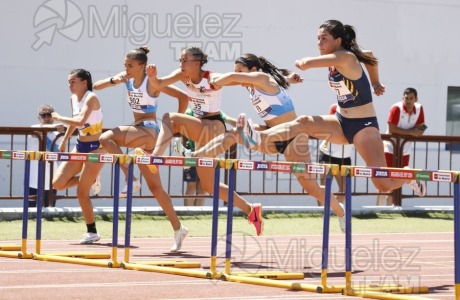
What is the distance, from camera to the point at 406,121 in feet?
58.4

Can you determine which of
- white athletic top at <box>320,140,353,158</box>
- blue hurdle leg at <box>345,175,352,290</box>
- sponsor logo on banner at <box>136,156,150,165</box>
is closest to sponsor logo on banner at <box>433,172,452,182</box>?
blue hurdle leg at <box>345,175,352,290</box>

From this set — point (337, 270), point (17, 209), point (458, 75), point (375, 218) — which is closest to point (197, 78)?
point (337, 270)

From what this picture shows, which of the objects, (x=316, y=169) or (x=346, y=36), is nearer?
(x=316, y=169)

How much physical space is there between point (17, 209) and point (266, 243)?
155 inches

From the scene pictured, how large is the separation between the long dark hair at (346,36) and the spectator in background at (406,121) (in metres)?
7.33

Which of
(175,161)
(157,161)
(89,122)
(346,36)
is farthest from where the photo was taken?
(89,122)

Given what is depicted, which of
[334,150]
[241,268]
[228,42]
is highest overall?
[228,42]

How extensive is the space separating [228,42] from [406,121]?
3.35m

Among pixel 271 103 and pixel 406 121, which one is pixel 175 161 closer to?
pixel 271 103

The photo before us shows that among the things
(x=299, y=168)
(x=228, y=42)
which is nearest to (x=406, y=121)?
(x=228, y=42)

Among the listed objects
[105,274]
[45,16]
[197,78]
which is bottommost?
[105,274]

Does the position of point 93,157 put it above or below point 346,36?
below

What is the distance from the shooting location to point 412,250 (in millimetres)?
12906

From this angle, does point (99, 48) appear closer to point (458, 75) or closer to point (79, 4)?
point (79, 4)
